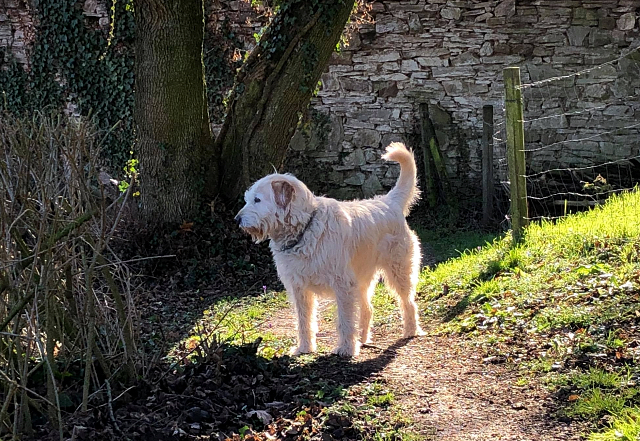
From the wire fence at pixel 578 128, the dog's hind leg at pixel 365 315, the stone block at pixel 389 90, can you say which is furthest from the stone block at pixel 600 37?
the dog's hind leg at pixel 365 315

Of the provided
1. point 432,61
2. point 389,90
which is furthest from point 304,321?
point 432,61

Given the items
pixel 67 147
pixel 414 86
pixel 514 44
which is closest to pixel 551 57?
pixel 514 44

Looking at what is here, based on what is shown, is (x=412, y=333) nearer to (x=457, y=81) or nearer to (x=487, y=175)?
(x=487, y=175)

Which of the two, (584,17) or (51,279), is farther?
(584,17)

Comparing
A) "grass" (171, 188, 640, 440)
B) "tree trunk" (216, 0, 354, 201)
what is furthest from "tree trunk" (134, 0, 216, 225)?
"grass" (171, 188, 640, 440)

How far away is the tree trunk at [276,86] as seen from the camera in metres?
8.58

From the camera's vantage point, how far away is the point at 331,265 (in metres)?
5.54

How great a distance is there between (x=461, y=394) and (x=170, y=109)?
5.29 meters

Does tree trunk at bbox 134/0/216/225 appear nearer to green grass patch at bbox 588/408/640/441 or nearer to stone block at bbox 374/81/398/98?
stone block at bbox 374/81/398/98

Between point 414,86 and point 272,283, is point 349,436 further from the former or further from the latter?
point 414,86

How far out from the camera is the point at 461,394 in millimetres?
4805

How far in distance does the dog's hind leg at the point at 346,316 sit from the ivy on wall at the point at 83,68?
851cm

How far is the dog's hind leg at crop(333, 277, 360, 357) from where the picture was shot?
219 inches

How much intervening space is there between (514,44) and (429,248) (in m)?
4.11
